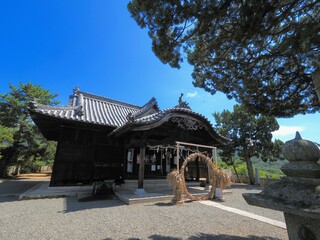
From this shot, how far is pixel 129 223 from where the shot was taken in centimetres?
514

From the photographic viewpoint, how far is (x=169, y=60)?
16.4 ft

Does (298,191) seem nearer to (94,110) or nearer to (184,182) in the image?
(184,182)

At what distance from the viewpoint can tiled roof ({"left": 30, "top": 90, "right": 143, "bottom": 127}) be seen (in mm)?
10281

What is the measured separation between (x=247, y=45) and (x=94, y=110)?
1160cm

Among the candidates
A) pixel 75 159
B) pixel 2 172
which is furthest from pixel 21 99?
pixel 75 159

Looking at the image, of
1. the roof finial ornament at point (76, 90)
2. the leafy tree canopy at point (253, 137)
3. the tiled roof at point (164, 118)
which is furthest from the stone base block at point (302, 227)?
the leafy tree canopy at point (253, 137)

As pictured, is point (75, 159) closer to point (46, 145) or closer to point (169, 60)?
point (169, 60)

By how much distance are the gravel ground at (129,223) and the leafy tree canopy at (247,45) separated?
163 inches

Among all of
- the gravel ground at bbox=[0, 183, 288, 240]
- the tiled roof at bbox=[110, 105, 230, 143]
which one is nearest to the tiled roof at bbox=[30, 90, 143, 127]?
the tiled roof at bbox=[110, 105, 230, 143]

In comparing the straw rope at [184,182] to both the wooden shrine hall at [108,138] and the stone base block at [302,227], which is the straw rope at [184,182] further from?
the stone base block at [302,227]

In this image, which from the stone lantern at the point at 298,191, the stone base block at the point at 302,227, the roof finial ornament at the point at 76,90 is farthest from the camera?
the roof finial ornament at the point at 76,90

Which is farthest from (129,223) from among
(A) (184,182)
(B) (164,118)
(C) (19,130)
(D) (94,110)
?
(C) (19,130)

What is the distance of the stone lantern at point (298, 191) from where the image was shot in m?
2.08

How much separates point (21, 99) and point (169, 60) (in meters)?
26.3
